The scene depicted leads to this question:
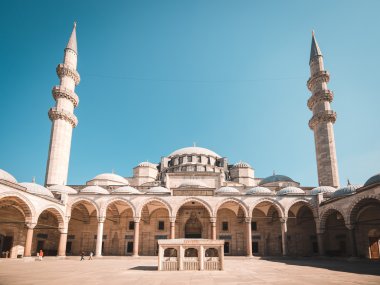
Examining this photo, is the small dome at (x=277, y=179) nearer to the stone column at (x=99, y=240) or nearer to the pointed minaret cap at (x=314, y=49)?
the pointed minaret cap at (x=314, y=49)

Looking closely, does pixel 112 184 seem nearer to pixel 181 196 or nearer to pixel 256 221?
pixel 181 196

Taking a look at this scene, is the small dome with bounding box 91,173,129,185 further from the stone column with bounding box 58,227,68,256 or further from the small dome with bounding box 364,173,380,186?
the small dome with bounding box 364,173,380,186

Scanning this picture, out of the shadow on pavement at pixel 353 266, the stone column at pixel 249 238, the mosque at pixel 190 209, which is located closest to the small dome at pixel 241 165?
the mosque at pixel 190 209

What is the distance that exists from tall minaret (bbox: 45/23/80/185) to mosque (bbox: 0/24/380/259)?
0.09 metres

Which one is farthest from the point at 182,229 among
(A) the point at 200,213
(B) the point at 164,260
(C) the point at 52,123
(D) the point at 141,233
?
(C) the point at 52,123

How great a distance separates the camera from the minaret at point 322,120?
26.5m

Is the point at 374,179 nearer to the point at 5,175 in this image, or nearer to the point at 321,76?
the point at 321,76

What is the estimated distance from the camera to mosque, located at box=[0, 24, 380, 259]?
66.2ft

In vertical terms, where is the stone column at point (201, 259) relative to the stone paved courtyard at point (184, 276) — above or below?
above

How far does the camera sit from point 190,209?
2623 centimetres

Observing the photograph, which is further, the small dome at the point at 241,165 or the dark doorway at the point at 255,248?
the small dome at the point at 241,165

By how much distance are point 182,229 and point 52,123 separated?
1595 centimetres

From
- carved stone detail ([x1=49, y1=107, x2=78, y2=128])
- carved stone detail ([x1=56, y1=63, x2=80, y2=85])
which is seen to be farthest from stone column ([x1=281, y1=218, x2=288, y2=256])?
carved stone detail ([x1=56, y1=63, x2=80, y2=85])

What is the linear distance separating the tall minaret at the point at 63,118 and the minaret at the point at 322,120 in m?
24.4
